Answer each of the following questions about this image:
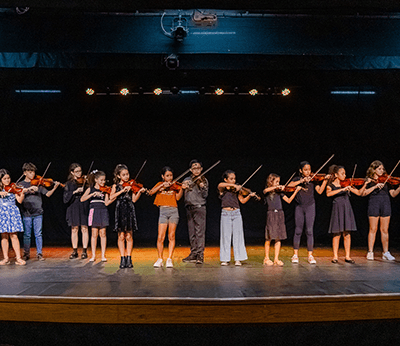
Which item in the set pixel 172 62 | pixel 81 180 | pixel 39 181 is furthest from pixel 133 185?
pixel 172 62

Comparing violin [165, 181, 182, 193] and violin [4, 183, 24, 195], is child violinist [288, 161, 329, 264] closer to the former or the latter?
violin [165, 181, 182, 193]

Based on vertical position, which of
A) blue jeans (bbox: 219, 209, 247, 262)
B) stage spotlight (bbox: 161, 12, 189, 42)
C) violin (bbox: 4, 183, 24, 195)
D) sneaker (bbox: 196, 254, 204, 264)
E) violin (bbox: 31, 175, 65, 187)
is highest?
stage spotlight (bbox: 161, 12, 189, 42)

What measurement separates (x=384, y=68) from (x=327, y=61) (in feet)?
3.22

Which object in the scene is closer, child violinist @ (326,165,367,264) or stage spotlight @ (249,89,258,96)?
child violinist @ (326,165,367,264)

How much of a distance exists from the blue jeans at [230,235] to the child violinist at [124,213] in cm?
137

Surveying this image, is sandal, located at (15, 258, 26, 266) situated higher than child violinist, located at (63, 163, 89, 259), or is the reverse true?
child violinist, located at (63, 163, 89, 259)

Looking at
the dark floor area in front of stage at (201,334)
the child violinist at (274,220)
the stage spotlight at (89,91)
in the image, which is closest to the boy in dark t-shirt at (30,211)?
the stage spotlight at (89,91)

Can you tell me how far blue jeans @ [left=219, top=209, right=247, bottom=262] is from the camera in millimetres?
5129

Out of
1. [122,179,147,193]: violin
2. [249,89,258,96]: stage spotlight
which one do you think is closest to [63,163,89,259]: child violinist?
[122,179,147,193]: violin

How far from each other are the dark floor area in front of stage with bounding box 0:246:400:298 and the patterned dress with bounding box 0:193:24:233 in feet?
1.90

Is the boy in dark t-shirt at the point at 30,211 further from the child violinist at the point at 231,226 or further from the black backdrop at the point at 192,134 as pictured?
the child violinist at the point at 231,226

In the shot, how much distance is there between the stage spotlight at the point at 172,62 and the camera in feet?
16.9

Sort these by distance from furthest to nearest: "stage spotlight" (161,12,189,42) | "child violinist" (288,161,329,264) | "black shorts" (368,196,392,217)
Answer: "black shorts" (368,196,392,217)
"child violinist" (288,161,329,264)
"stage spotlight" (161,12,189,42)

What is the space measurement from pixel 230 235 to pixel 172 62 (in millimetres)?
2865
